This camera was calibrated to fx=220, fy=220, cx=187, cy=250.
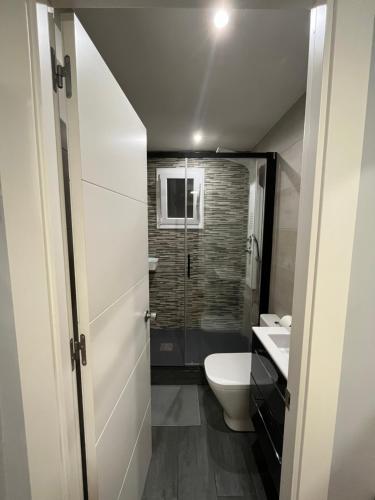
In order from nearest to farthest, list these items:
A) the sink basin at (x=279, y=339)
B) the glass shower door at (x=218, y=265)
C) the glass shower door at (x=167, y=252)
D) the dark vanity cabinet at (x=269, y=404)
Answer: the dark vanity cabinet at (x=269, y=404) < the sink basin at (x=279, y=339) < the glass shower door at (x=218, y=265) < the glass shower door at (x=167, y=252)

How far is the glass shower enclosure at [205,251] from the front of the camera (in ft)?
7.81

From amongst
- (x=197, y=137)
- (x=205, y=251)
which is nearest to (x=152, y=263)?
(x=205, y=251)

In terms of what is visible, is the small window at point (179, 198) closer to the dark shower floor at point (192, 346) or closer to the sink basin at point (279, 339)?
the dark shower floor at point (192, 346)

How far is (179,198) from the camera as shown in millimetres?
2756

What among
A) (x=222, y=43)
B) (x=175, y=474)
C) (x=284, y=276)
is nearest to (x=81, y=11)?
(x=222, y=43)

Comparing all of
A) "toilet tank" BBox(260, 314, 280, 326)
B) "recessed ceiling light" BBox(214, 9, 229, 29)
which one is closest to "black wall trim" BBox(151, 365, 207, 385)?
"toilet tank" BBox(260, 314, 280, 326)

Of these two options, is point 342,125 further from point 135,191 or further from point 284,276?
point 284,276

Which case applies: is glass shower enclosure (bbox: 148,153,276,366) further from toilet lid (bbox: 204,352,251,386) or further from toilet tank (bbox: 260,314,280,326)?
toilet lid (bbox: 204,352,251,386)

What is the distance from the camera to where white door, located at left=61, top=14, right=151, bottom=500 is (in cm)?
65

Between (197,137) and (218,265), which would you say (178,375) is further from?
(197,137)

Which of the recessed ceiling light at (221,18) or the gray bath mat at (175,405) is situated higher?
the recessed ceiling light at (221,18)

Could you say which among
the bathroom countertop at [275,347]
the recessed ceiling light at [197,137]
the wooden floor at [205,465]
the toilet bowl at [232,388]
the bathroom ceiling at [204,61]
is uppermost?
the recessed ceiling light at [197,137]

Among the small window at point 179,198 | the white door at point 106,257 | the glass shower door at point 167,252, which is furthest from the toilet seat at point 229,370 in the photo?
the small window at point 179,198

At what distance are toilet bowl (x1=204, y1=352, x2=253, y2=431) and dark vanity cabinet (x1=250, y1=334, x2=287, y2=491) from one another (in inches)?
3.5
